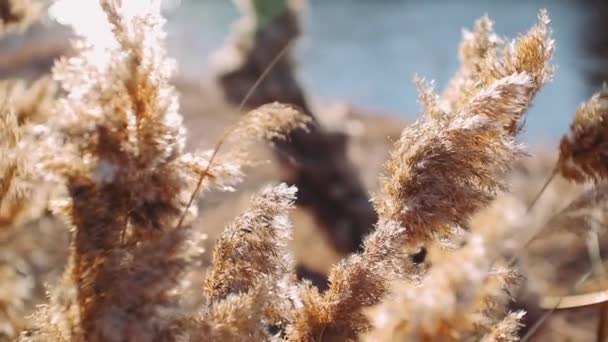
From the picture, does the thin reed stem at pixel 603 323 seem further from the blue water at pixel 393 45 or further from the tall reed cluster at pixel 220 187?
the blue water at pixel 393 45

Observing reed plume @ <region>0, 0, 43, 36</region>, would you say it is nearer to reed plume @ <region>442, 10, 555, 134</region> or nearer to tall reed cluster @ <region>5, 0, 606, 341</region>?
tall reed cluster @ <region>5, 0, 606, 341</region>

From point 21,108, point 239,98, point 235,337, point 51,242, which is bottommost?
point 235,337

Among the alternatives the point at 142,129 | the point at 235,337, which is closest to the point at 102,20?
the point at 142,129

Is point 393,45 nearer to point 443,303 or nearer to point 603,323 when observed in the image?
point 603,323

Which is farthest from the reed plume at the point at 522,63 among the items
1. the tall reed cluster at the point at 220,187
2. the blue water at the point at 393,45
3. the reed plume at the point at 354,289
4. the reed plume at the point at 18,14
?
the blue water at the point at 393,45

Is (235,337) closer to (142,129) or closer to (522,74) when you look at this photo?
(142,129)

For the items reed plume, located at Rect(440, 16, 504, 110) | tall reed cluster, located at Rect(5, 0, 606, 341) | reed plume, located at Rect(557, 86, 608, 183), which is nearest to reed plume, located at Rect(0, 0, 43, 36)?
tall reed cluster, located at Rect(5, 0, 606, 341)

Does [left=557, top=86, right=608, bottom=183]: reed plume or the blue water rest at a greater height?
the blue water
